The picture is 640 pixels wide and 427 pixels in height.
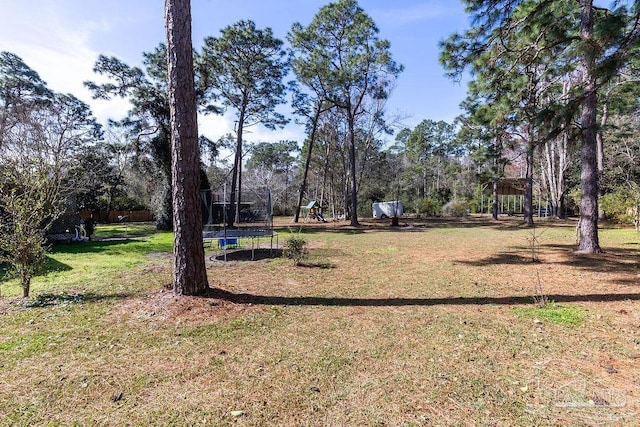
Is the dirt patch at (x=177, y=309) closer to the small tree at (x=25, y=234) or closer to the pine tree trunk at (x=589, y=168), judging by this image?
the small tree at (x=25, y=234)

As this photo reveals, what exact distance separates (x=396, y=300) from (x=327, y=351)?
1.81 metres

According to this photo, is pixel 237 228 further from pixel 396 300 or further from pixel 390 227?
pixel 396 300

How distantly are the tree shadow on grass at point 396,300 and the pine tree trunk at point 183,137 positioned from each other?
0.75 m

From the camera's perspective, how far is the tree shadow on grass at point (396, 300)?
4.31m

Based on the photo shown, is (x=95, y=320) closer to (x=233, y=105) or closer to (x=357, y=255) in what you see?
(x=357, y=255)

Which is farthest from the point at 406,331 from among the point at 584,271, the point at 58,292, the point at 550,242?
the point at 550,242

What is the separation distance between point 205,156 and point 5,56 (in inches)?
460

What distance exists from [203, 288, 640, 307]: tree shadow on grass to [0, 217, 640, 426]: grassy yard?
38 mm

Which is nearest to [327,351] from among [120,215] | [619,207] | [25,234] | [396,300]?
[396,300]

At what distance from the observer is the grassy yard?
6.92 ft

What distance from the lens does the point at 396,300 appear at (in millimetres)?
4477

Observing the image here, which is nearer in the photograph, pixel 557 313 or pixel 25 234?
pixel 557 313

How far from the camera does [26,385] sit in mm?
2410

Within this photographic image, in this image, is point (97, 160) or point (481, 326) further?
point (97, 160)
